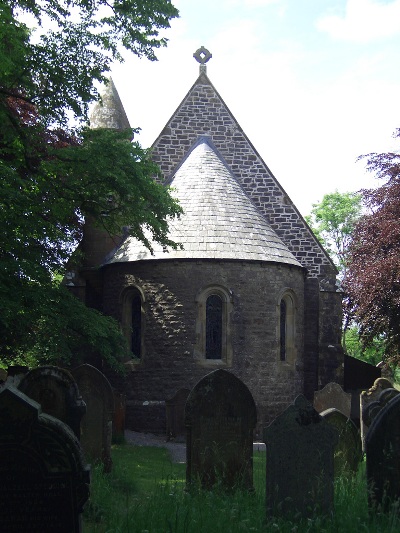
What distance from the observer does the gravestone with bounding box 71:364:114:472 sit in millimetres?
11227

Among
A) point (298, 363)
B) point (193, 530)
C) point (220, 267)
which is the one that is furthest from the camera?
point (298, 363)

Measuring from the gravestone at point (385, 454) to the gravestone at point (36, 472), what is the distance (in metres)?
2.80

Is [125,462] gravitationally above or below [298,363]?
below

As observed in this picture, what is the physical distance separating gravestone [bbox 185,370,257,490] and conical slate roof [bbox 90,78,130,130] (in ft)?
53.5

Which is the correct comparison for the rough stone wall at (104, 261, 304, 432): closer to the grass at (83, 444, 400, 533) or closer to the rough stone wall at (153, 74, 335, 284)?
the rough stone wall at (153, 74, 335, 284)

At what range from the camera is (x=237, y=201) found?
71.3 ft

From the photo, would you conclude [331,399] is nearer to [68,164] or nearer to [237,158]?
[68,164]

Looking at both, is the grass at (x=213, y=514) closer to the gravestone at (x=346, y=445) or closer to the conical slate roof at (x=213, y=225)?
the gravestone at (x=346, y=445)

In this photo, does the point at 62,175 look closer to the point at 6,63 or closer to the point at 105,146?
the point at 105,146

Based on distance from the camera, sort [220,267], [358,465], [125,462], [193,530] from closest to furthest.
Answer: [193,530] < [358,465] < [125,462] < [220,267]

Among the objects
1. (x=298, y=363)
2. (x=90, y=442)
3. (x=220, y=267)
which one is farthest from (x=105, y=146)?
(x=298, y=363)

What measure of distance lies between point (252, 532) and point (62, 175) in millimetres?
9079

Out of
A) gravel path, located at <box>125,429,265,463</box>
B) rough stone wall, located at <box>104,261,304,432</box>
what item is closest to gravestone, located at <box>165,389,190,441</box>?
gravel path, located at <box>125,429,265,463</box>

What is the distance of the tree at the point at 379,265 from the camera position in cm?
2127
